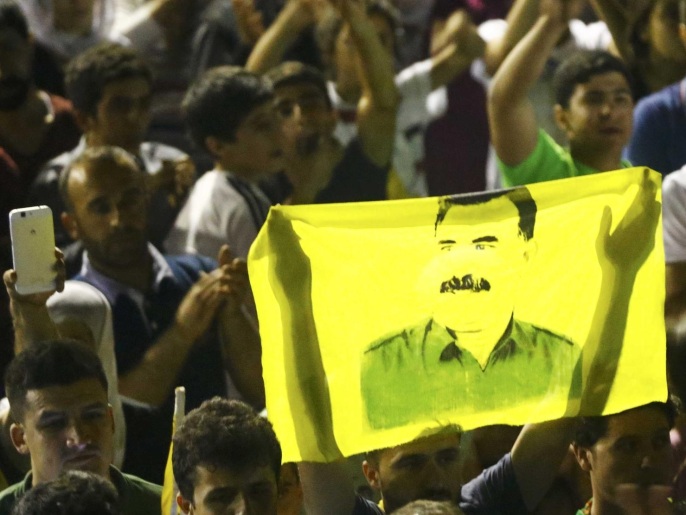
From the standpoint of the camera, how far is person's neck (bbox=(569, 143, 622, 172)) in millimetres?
6148

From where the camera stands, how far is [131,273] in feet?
19.1

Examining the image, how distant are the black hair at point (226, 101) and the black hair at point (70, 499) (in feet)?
9.13

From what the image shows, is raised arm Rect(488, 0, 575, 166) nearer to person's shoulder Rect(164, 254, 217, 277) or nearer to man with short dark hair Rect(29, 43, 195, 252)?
person's shoulder Rect(164, 254, 217, 277)

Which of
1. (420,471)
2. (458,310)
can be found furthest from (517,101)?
(420,471)

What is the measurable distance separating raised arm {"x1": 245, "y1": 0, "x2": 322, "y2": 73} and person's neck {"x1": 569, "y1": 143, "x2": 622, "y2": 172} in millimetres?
1552

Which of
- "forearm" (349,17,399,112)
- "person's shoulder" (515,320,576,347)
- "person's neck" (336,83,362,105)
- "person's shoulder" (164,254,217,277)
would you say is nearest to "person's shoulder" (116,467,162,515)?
"person's shoulder" (515,320,576,347)

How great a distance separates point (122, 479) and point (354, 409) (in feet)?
2.02

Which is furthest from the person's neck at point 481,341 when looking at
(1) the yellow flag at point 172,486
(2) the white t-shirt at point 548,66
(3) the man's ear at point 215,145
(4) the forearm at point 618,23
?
(4) the forearm at point 618,23

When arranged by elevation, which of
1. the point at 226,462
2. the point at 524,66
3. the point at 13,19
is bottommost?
the point at 226,462

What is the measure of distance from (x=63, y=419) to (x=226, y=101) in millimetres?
2294

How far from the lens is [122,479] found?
450 centimetres

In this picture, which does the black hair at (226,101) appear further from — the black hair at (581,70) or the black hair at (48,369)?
the black hair at (48,369)

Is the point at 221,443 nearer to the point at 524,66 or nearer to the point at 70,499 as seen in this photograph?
the point at 70,499

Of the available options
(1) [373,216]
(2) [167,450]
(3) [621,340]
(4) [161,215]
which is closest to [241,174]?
(4) [161,215]
